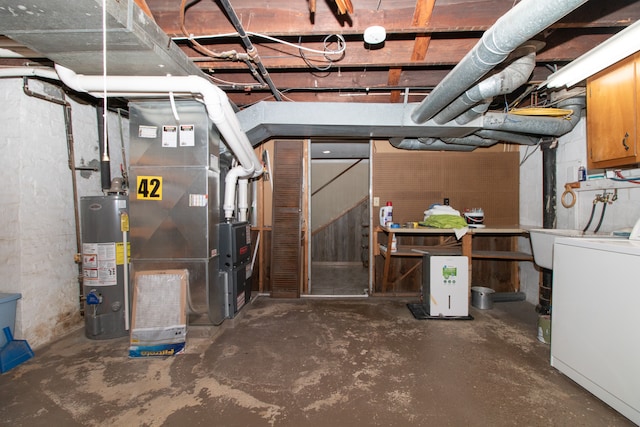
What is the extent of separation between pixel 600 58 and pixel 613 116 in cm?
45

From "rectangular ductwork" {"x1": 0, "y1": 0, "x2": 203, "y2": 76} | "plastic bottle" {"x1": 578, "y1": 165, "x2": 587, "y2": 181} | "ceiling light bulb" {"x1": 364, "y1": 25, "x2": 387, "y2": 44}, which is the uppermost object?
"ceiling light bulb" {"x1": 364, "y1": 25, "x2": 387, "y2": 44}

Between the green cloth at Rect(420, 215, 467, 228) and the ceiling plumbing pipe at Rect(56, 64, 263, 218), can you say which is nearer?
the ceiling plumbing pipe at Rect(56, 64, 263, 218)

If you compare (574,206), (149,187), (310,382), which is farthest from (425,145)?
(149,187)

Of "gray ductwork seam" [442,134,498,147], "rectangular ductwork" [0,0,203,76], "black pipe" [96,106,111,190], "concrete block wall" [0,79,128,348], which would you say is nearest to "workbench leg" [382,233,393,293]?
"gray ductwork seam" [442,134,498,147]

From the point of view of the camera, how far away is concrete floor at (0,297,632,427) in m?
1.54

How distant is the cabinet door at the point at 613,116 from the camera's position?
1.90m

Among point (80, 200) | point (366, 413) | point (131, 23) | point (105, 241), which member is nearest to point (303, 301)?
point (366, 413)

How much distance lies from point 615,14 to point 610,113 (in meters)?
0.73

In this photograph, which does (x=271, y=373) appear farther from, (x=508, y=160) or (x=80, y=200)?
(x=508, y=160)

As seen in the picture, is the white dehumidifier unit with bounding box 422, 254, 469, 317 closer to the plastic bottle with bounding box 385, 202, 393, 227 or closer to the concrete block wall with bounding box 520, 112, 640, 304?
the plastic bottle with bounding box 385, 202, 393, 227

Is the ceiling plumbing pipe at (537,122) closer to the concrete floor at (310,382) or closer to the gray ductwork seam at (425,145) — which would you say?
the gray ductwork seam at (425,145)

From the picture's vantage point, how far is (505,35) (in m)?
1.38

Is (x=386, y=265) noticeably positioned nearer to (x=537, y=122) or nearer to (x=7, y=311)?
(x=537, y=122)

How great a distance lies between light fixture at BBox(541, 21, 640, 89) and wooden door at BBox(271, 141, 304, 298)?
2.79 metres
